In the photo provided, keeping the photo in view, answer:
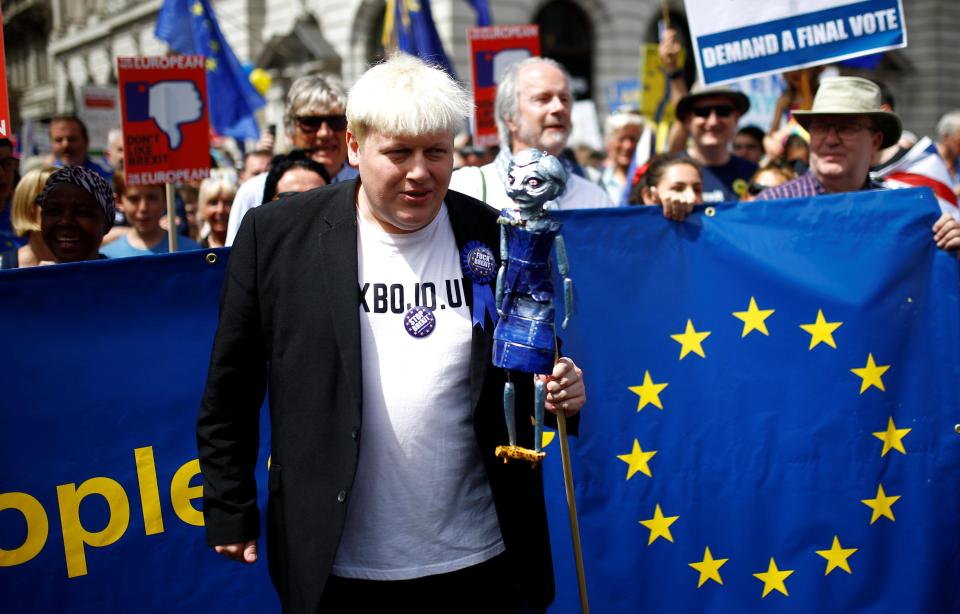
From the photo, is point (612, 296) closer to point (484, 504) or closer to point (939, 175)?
point (484, 504)

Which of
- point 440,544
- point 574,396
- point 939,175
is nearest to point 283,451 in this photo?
point 440,544

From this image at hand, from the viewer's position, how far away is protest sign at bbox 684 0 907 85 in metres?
4.57

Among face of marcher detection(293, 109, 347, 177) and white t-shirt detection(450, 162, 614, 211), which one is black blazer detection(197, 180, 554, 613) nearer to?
white t-shirt detection(450, 162, 614, 211)

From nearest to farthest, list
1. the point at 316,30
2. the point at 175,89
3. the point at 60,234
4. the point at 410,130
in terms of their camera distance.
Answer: the point at 410,130 < the point at 60,234 < the point at 175,89 < the point at 316,30

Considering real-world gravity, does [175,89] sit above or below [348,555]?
above

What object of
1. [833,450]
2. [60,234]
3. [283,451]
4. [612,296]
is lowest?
[833,450]

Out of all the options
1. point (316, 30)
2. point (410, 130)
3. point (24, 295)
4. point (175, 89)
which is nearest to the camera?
point (410, 130)

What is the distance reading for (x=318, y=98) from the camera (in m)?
4.71

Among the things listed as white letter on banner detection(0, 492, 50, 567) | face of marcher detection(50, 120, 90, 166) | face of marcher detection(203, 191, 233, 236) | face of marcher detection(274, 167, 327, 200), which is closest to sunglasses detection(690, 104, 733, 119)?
face of marcher detection(274, 167, 327, 200)

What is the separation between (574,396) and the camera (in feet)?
7.39

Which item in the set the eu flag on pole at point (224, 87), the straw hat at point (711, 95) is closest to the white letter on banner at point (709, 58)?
the straw hat at point (711, 95)

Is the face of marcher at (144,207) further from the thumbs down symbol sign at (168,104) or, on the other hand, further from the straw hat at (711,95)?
the straw hat at (711,95)

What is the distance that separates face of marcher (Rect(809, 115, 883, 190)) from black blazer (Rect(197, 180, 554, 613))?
2.17 meters

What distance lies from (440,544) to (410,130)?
3.12ft
